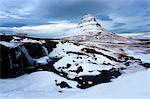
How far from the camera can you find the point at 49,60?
29016 mm

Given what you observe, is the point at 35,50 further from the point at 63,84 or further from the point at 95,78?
the point at 63,84

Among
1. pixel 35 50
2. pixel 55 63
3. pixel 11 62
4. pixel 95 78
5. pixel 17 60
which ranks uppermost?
pixel 35 50

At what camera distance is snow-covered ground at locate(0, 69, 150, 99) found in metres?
17.3

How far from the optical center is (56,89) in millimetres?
20125

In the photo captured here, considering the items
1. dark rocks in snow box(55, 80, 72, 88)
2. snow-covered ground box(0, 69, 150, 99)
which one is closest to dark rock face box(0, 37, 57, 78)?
snow-covered ground box(0, 69, 150, 99)

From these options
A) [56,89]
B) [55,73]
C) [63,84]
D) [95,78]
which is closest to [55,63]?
[55,73]

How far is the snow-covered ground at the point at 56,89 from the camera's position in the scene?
1727cm

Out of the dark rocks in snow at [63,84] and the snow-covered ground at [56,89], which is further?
the dark rocks in snow at [63,84]

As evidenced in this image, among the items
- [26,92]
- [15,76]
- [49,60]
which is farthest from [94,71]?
[26,92]

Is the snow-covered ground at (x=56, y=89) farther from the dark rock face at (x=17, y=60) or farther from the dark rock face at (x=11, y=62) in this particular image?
the dark rock face at (x=17, y=60)

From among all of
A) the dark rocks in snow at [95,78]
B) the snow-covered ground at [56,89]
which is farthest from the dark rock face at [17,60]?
the dark rocks in snow at [95,78]

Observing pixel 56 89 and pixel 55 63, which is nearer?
pixel 56 89

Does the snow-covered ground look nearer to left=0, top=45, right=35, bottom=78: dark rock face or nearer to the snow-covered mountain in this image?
the snow-covered mountain

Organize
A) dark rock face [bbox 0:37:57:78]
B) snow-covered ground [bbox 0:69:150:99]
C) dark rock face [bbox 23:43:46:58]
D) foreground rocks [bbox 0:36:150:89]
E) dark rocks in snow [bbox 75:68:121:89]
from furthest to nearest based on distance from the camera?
dark rock face [bbox 23:43:46:58] < foreground rocks [bbox 0:36:150:89] < dark rock face [bbox 0:37:57:78] < dark rocks in snow [bbox 75:68:121:89] < snow-covered ground [bbox 0:69:150:99]
